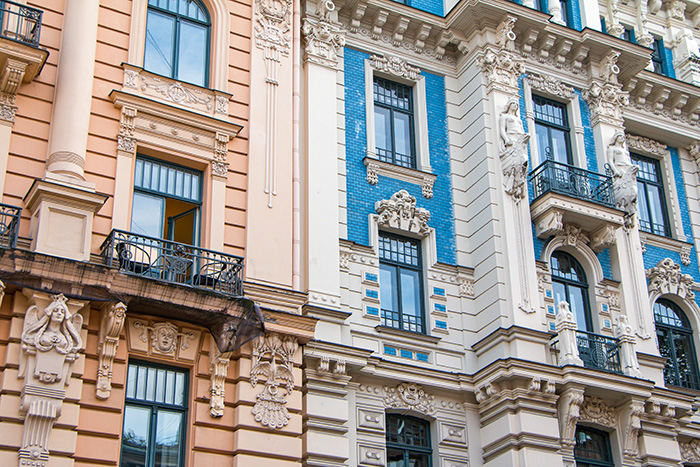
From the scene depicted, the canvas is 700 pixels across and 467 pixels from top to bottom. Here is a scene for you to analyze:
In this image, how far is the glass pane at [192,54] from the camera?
2255cm

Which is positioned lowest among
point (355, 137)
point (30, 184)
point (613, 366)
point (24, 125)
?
point (613, 366)

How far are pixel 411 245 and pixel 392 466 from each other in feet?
19.2

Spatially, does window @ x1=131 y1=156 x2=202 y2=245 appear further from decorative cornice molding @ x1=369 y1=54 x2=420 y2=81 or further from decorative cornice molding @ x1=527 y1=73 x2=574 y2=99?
decorative cornice molding @ x1=527 y1=73 x2=574 y2=99

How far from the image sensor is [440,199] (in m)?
26.1

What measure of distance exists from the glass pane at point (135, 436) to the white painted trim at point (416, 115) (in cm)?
988

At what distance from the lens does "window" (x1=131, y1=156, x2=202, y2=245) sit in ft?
67.5

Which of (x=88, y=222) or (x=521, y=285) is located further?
(x=521, y=285)

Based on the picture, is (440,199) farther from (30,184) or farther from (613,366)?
(30,184)

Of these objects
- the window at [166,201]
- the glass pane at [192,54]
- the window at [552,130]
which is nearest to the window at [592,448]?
the window at [552,130]

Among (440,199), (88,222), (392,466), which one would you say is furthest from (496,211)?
(88,222)

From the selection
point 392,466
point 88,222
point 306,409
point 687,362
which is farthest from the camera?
point 687,362

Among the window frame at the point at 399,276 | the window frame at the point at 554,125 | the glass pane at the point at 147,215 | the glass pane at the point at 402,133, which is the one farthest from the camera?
the window frame at the point at 554,125

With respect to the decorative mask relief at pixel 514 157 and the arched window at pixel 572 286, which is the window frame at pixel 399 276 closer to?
the decorative mask relief at pixel 514 157

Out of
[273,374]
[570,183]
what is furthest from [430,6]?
[273,374]
